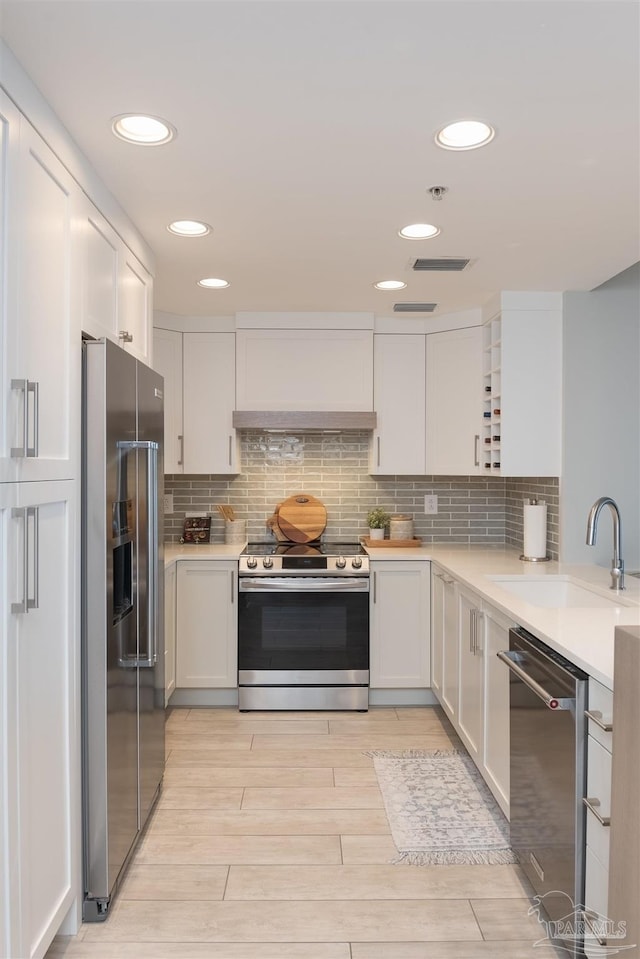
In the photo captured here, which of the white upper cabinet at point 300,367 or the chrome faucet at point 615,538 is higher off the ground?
the white upper cabinet at point 300,367

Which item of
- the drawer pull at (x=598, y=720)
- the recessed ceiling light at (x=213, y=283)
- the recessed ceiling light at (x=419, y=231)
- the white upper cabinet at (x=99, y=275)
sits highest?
the recessed ceiling light at (x=213, y=283)

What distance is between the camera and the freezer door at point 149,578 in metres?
2.52

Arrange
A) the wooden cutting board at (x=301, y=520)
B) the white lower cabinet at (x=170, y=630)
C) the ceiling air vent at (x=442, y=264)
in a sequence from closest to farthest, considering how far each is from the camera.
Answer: the ceiling air vent at (x=442, y=264) < the white lower cabinet at (x=170, y=630) < the wooden cutting board at (x=301, y=520)

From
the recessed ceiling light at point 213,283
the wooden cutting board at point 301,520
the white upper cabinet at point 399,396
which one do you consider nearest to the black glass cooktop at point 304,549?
the wooden cutting board at point 301,520

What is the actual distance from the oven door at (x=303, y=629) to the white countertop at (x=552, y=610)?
0.34m

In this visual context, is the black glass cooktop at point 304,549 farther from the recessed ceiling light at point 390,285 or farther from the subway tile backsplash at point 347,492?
the recessed ceiling light at point 390,285

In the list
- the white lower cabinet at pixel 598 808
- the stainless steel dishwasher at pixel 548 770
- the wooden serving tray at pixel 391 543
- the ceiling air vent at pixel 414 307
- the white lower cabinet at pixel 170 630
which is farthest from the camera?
the wooden serving tray at pixel 391 543

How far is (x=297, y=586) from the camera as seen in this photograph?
158 inches

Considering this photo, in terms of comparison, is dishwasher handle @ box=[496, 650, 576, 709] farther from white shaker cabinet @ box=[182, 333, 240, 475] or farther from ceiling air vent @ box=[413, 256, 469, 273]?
white shaker cabinet @ box=[182, 333, 240, 475]

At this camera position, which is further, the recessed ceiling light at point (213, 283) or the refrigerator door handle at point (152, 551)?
the recessed ceiling light at point (213, 283)

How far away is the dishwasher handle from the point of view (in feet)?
6.14

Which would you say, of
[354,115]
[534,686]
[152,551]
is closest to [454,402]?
[152,551]

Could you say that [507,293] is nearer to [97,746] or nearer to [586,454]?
[586,454]

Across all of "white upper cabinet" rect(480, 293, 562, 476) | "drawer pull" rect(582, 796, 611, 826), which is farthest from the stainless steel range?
"drawer pull" rect(582, 796, 611, 826)
